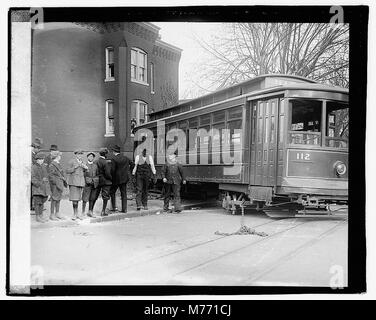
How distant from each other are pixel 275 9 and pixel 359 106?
5.42 feet

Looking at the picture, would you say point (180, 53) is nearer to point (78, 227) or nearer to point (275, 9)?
point (275, 9)

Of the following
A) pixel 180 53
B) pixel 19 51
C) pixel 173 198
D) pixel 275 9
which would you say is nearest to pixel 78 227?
pixel 173 198

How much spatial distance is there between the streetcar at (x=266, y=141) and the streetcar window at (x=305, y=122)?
0.02m

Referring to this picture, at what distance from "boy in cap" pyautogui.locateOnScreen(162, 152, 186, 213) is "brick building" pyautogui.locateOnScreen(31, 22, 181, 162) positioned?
62 centimetres

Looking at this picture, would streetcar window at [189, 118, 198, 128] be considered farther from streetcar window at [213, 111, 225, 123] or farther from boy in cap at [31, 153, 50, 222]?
boy in cap at [31, 153, 50, 222]

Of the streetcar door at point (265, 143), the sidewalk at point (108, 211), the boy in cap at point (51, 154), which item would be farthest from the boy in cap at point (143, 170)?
the streetcar door at point (265, 143)

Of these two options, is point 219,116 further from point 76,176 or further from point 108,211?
point 76,176

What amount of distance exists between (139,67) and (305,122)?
2.90 m

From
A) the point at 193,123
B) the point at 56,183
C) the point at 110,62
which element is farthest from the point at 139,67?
the point at 56,183

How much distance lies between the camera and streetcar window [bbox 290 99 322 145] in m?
6.38

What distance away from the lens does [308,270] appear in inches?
190

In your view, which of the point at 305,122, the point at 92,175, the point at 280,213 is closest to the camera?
the point at 92,175

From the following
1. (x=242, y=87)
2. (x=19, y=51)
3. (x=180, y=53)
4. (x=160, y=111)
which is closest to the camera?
(x=19, y=51)

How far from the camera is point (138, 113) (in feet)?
19.5
